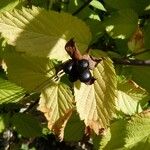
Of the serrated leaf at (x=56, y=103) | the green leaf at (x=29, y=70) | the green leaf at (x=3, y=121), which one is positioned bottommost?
the green leaf at (x=3, y=121)

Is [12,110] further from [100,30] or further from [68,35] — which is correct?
[68,35]

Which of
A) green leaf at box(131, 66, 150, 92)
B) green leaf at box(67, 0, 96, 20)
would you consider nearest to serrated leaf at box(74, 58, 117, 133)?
green leaf at box(131, 66, 150, 92)

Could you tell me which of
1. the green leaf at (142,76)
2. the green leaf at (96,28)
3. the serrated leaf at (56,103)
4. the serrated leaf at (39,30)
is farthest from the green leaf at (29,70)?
the green leaf at (96,28)

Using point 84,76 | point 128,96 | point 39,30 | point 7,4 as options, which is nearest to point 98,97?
point 84,76

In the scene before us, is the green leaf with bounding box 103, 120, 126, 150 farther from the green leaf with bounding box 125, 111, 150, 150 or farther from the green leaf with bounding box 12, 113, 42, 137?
the green leaf with bounding box 12, 113, 42, 137

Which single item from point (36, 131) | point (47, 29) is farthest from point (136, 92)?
point (36, 131)

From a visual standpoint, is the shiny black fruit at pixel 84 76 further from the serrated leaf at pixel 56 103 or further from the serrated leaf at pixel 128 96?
the serrated leaf at pixel 128 96
